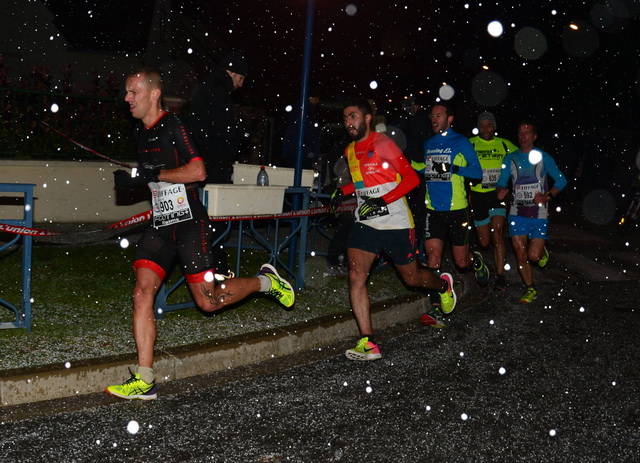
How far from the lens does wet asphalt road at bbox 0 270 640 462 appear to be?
4.42 m

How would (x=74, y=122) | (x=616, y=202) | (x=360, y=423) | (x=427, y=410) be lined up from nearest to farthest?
(x=360, y=423) → (x=427, y=410) → (x=74, y=122) → (x=616, y=202)

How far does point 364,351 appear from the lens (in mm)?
6383

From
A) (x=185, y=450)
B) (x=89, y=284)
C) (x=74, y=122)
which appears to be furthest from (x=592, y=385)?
(x=74, y=122)

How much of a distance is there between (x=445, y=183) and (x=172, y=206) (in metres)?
3.52

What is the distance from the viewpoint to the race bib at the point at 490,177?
9328 mm

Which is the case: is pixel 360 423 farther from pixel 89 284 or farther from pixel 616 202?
pixel 616 202

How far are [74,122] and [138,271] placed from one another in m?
7.72

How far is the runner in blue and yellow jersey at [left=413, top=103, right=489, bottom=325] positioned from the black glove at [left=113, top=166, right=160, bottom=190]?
11.6 ft

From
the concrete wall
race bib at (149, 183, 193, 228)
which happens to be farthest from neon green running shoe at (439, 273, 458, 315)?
the concrete wall

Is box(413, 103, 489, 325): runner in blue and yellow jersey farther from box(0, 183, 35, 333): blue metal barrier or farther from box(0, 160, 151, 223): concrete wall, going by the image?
box(0, 160, 151, 223): concrete wall

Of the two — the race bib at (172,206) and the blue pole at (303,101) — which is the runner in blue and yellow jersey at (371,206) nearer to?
the blue pole at (303,101)

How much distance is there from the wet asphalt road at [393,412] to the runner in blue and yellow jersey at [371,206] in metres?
0.55

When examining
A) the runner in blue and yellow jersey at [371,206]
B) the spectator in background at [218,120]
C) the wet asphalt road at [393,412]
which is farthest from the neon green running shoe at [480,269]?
the spectator in background at [218,120]

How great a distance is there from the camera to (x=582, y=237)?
14.7 metres
